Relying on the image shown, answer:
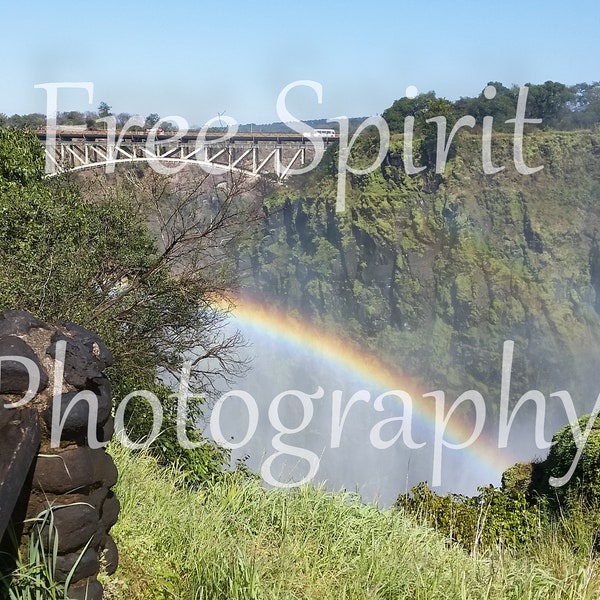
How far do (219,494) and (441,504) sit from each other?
16.4 feet

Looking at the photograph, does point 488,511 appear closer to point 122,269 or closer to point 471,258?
point 122,269

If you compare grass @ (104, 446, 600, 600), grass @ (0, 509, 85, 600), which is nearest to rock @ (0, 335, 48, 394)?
grass @ (0, 509, 85, 600)

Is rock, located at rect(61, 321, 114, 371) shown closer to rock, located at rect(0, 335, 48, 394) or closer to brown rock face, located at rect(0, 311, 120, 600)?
brown rock face, located at rect(0, 311, 120, 600)

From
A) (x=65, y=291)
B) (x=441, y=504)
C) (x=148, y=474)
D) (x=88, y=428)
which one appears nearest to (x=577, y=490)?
(x=441, y=504)

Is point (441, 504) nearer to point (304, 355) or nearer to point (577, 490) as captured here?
point (577, 490)

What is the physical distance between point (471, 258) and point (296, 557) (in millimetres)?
59142

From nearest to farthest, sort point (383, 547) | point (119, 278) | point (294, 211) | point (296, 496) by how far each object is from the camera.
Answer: point (383, 547)
point (296, 496)
point (119, 278)
point (294, 211)

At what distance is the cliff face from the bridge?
22.3 ft

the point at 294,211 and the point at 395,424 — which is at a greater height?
the point at 294,211

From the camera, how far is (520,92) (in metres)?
63.2

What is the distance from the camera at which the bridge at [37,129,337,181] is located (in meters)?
35.5

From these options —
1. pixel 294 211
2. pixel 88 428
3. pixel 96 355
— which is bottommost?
pixel 88 428

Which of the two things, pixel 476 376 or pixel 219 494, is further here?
pixel 476 376

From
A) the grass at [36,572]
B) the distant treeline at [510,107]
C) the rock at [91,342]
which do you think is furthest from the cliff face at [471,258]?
the grass at [36,572]
